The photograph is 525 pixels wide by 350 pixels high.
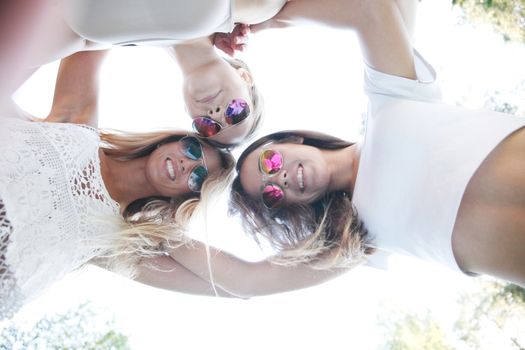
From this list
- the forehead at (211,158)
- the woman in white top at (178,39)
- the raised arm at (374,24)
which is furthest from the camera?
the forehead at (211,158)

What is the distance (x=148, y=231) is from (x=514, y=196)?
118cm

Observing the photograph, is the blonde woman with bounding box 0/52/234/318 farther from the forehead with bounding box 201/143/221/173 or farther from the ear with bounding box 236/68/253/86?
the ear with bounding box 236/68/253/86

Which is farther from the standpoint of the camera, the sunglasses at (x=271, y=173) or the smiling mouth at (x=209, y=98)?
the smiling mouth at (x=209, y=98)

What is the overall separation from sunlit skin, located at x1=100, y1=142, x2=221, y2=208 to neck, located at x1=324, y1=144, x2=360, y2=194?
451 millimetres

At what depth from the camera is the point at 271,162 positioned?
5.96 ft

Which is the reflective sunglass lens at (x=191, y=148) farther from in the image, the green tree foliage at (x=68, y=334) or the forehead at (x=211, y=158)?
the green tree foliage at (x=68, y=334)

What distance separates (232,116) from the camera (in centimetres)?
195

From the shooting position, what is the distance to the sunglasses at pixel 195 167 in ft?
6.28

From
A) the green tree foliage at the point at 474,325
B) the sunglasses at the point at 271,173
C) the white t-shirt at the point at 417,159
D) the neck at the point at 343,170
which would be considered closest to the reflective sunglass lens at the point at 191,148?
the sunglasses at the point at 271,173

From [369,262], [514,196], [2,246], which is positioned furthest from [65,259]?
[514,196]

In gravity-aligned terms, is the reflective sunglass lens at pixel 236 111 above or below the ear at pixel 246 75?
below

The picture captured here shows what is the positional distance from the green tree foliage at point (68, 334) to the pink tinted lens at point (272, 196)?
7.56 feet

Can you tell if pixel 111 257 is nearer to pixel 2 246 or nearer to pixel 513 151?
pixel 2 246

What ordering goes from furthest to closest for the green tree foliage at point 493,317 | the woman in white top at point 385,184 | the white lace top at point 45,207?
the green tree foliage at point 493,317, the woman in white top at point 385,184, the white lace top at point 45,207
